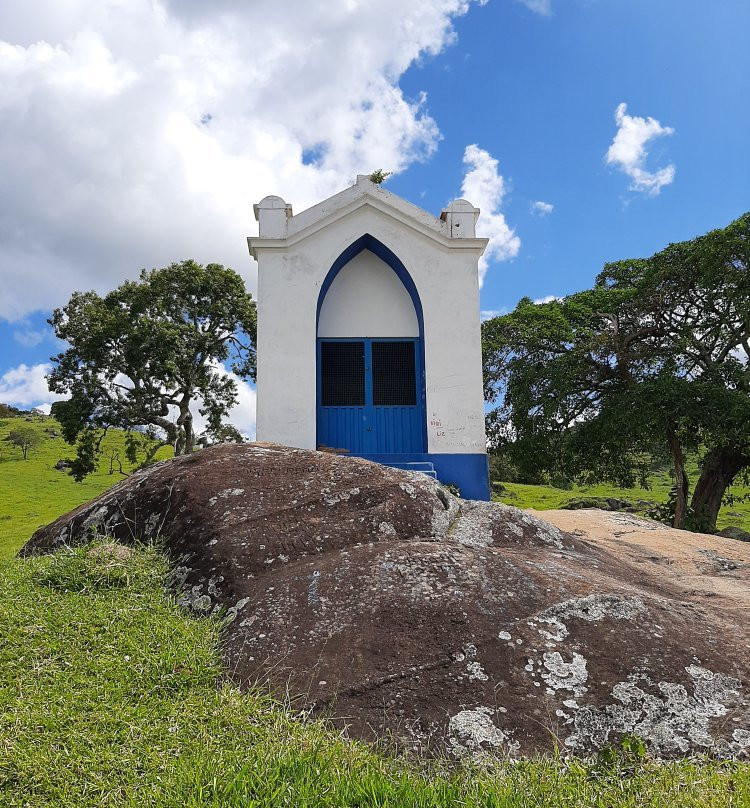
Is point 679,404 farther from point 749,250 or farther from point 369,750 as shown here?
point 369,750

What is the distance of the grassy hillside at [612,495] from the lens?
2769 cm

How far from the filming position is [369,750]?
3.82 metres

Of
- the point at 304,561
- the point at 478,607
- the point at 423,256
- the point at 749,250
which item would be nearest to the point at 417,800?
the point at 478,607

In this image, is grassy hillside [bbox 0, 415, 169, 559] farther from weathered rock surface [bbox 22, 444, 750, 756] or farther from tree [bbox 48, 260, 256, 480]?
weathered rock surface [bbox 22, 444, 750, 756]

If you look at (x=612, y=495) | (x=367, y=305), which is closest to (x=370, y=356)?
(x=367, y=305)

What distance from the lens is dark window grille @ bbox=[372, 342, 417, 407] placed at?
1436 cm

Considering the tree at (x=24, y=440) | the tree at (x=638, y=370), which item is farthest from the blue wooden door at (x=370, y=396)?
the tree at (x=24, y=440)

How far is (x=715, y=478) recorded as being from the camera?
19344mm

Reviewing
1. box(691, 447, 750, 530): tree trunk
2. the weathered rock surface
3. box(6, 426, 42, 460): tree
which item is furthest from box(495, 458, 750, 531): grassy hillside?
box(6, 426, 42, 460): tree

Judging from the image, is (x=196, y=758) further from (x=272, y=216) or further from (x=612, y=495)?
(x=612, y=495)

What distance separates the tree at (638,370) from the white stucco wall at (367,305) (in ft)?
21.9

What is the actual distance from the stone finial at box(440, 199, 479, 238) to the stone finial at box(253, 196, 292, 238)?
359 cm

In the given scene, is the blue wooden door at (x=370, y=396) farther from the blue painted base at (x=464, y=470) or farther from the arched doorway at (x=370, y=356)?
the blue painted base at (x=464, y=470)

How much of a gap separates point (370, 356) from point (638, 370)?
981 cm
